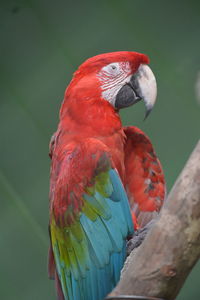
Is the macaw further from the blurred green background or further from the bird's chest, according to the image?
the blurred green background

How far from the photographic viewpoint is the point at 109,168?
1.84m

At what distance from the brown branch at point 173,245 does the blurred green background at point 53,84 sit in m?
1.86

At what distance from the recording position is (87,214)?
185 cm

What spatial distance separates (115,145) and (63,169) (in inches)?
8.8

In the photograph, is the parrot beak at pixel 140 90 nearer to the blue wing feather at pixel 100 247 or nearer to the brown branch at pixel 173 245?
the blue wing feather at pixel 100 247

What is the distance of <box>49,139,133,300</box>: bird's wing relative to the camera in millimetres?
1808

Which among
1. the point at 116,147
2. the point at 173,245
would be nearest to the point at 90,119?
the point at 116,147

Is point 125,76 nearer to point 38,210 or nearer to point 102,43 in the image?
point 102,43

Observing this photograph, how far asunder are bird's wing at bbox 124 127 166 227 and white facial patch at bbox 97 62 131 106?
0.20 meters

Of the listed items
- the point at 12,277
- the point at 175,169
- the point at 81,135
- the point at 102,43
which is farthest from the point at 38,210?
the point at 81,135

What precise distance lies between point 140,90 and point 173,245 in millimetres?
1017

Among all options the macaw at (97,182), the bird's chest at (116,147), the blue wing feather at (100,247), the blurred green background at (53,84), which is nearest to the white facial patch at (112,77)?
the macaw at (97,182)

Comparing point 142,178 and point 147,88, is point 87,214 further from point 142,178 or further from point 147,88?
point 147,88

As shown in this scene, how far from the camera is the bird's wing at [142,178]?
2.09 m
